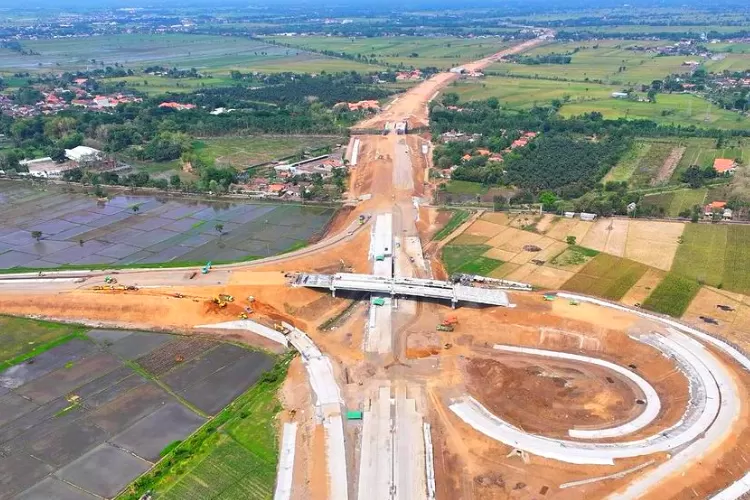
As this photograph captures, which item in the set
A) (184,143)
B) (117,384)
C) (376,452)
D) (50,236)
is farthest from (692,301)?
(184,143)

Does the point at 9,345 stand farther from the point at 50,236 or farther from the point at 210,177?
the point at 210,177

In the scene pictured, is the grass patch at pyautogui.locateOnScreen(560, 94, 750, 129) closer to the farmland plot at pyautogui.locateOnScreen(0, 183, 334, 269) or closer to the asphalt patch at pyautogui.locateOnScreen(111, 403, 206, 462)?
the farmland plot at pyautogui.locateOnScreen(0, 183, 334, 269)

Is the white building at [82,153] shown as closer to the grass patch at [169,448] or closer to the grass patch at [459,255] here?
the grass patch at [459,255]

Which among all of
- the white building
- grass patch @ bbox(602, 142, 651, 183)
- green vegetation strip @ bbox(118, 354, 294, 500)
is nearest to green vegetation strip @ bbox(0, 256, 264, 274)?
green vegetation strip @ bbox(118, 354, 294, 500)

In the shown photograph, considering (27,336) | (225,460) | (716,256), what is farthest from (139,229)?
(716,256)

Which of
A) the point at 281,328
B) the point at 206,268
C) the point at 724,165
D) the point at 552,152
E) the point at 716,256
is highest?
the point at 552,152

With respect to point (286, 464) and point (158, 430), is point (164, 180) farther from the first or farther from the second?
point (286, 464)

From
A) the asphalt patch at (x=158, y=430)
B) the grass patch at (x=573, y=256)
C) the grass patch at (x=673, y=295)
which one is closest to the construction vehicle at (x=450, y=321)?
the grass patch at (x=573, y=256)
